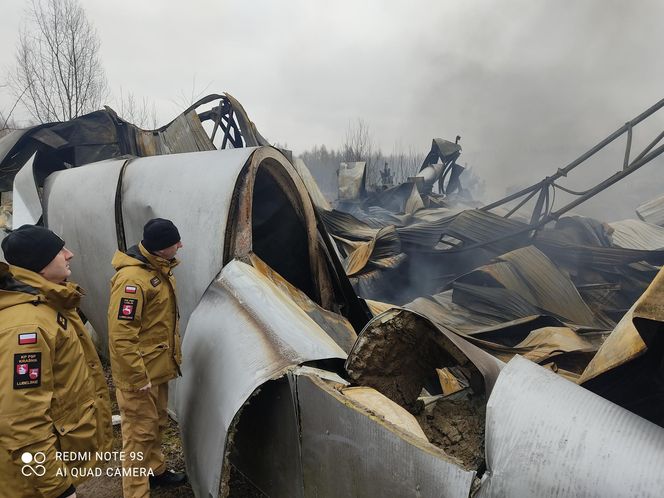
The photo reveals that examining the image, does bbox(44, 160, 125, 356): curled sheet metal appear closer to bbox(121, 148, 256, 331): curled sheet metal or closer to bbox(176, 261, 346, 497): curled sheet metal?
bbox(121, 148, 256, 331): curled sheet metal

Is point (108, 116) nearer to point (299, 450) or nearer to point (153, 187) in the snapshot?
point (153, 187)

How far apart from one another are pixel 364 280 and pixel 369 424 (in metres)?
4.63

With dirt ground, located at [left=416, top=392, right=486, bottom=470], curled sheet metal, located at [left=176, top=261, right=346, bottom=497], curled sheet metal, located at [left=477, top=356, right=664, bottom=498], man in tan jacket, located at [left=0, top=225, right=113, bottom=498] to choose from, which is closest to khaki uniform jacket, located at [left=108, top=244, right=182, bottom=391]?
curled sheet metal, located at [left=176, top=261, right=346, bottom=497]

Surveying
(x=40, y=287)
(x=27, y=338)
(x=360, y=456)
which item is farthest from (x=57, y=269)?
(x=360, y=456)

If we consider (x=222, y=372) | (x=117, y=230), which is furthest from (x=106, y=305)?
(x=222, y=372)

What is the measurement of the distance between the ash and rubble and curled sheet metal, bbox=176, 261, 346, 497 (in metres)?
0.02

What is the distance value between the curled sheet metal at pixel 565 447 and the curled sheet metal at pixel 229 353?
0.79m

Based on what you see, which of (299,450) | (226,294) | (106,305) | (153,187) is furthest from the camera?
(106,305)

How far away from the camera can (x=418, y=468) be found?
1233mm

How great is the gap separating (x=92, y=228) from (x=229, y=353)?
204 centimetres

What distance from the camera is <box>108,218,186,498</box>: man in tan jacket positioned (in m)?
2.26

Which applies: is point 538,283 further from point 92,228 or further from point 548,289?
point 92,228

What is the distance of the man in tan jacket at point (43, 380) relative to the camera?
1.47 metres

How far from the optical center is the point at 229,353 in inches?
79.1
